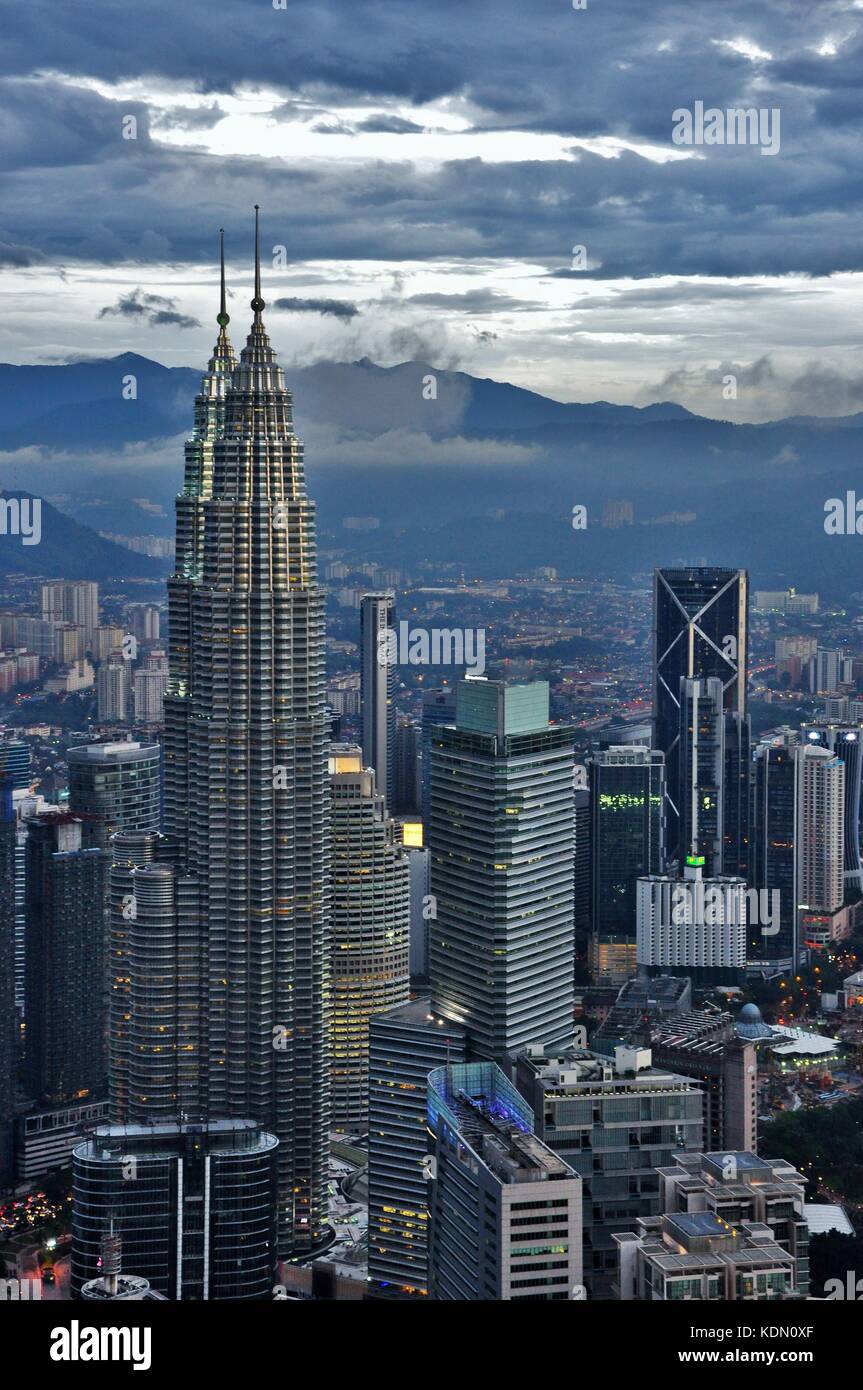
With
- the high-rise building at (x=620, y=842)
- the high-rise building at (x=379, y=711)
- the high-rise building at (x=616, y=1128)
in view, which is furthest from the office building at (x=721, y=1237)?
the high-rise building at (x=620, y=842)

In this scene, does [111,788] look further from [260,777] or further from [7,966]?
[260,777]

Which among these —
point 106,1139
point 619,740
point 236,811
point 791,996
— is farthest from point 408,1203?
point 619,740

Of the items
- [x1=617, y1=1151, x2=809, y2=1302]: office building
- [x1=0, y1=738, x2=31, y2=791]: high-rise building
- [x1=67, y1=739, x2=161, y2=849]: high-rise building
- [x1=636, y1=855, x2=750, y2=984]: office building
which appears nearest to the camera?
[x1=617, y1=1151, x2=809, y2=1302]: office building

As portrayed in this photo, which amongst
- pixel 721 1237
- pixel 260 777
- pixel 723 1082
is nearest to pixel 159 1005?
pixel 260 777

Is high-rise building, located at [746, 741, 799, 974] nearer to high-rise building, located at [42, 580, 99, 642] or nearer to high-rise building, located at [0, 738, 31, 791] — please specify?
Result: high-rise building, located at [0, 738, 31, 791]

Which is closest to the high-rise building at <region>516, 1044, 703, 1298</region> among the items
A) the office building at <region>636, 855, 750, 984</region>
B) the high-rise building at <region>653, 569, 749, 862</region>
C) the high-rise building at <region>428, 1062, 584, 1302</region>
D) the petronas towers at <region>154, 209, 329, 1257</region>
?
the high-rise building at <region>428, 1062, 584, 1302</region>

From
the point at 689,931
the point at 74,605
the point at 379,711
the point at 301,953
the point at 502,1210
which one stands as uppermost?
the point at 74,605
